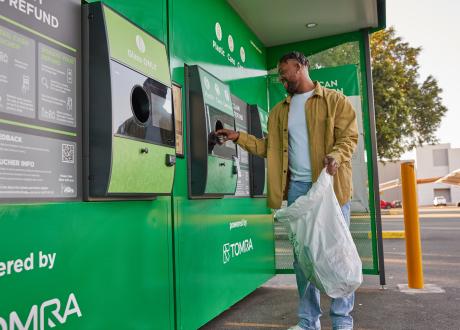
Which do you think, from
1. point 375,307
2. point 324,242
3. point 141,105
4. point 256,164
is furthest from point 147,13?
point 375,307

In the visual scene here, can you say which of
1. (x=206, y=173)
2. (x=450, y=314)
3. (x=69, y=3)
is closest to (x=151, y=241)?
(x=206, y=173)

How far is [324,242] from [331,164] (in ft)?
1.49

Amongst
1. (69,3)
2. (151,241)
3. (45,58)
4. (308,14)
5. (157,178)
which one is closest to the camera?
(45,58)

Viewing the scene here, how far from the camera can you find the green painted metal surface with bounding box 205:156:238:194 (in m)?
3.10

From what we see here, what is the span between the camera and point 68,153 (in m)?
1.95

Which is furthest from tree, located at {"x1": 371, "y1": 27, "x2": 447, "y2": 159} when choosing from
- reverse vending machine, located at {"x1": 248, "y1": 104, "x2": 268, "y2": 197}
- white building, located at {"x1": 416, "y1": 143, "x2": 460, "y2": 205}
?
white building, located at {"x1": 416, "y1": 143, "x2": 460, "y2": 205}

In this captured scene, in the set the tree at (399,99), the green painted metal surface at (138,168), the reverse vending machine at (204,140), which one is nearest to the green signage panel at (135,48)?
the green painted metal surface at (138,168)

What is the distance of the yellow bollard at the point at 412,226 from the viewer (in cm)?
462

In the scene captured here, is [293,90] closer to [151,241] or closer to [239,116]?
[239,116]

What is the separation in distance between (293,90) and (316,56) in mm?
2470

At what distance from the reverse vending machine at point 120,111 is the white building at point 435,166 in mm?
47783

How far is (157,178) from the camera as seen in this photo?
2.36 metres

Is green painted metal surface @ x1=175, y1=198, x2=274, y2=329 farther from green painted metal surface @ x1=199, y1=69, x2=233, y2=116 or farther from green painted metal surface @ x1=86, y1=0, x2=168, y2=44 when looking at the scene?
green painted metal surface @ x1=86, y1=0, x2=168, y2=44

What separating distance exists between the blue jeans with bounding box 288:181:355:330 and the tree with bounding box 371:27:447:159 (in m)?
10.8
